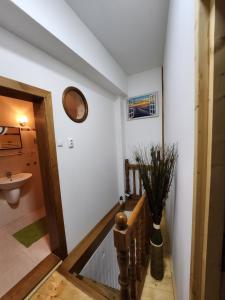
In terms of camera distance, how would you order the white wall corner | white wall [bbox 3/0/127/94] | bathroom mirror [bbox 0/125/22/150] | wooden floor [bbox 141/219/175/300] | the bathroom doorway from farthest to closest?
the white wall corner, bathroom mirror [bbox 0/125/22/150], the bathroom doorway, wooden floor [bbox 141/219/175/300], white wall [bbox 3/0/127/94]

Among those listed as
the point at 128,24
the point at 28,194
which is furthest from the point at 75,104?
the point at 28,194

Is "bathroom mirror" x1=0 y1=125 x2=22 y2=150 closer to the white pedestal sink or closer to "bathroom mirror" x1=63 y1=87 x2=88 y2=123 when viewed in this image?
the white pedestal sink

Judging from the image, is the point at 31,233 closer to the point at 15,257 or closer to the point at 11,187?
the point at 15,257

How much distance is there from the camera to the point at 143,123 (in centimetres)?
273

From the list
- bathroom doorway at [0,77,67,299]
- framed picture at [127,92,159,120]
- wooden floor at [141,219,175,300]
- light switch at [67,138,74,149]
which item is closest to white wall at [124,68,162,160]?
framed picture at [127,92,159,120]

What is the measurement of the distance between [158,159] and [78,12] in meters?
1.69

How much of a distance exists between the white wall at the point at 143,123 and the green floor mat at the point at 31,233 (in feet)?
6.46

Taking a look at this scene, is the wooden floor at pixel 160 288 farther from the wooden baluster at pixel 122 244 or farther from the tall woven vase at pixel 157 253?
the wooden baluster at pixel 122 244

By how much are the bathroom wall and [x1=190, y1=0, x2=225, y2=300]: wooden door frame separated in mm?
2755

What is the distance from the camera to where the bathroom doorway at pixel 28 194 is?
1287 millimetres

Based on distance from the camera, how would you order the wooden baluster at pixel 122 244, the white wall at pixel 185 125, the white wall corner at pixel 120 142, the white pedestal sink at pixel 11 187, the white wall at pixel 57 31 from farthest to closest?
the white wall corner at pixel 120 142, the white pedestal sink at pixel 11 187, the white wall at pixel 57 31, the wooden baluster at pixel 122 244, the white wall at pixel 185 125

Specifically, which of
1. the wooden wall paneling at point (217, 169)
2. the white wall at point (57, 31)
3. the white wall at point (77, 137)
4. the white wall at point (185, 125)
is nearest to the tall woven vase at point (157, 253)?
the white wall at point (185, 125)

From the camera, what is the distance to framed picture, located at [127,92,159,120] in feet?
8.46

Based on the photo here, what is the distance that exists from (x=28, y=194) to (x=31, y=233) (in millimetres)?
841
